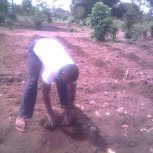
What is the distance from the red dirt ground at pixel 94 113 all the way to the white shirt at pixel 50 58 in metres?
0.88

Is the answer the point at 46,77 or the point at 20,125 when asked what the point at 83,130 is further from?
the point at 46,77

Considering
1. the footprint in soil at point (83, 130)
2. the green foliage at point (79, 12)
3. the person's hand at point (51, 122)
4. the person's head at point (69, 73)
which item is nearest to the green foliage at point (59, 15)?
the green foliage at point (79, 12)

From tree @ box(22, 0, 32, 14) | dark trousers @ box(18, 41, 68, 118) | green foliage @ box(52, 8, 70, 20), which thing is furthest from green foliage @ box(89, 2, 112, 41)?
green foliage @ box(52, 8, 70, 20)

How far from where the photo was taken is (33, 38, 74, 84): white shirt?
10.8 feet

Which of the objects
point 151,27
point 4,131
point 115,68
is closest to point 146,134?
point 4,131

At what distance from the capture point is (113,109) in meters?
4.59

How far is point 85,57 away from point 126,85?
247 centimetres

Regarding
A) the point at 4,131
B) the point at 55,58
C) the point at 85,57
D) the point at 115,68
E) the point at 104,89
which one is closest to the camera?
the point at 55,58

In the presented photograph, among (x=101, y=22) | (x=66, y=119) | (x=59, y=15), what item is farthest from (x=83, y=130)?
(x=59, y=15)

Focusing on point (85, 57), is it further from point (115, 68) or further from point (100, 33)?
point (100, 33)

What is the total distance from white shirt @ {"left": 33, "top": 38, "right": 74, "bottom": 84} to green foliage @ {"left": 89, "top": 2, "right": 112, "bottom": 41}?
790cm

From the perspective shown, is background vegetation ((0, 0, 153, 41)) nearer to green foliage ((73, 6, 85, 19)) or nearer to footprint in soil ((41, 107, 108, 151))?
green foliage ((73, 6, 85, 19))

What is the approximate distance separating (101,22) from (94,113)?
773 cm

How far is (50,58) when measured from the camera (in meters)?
3.40
